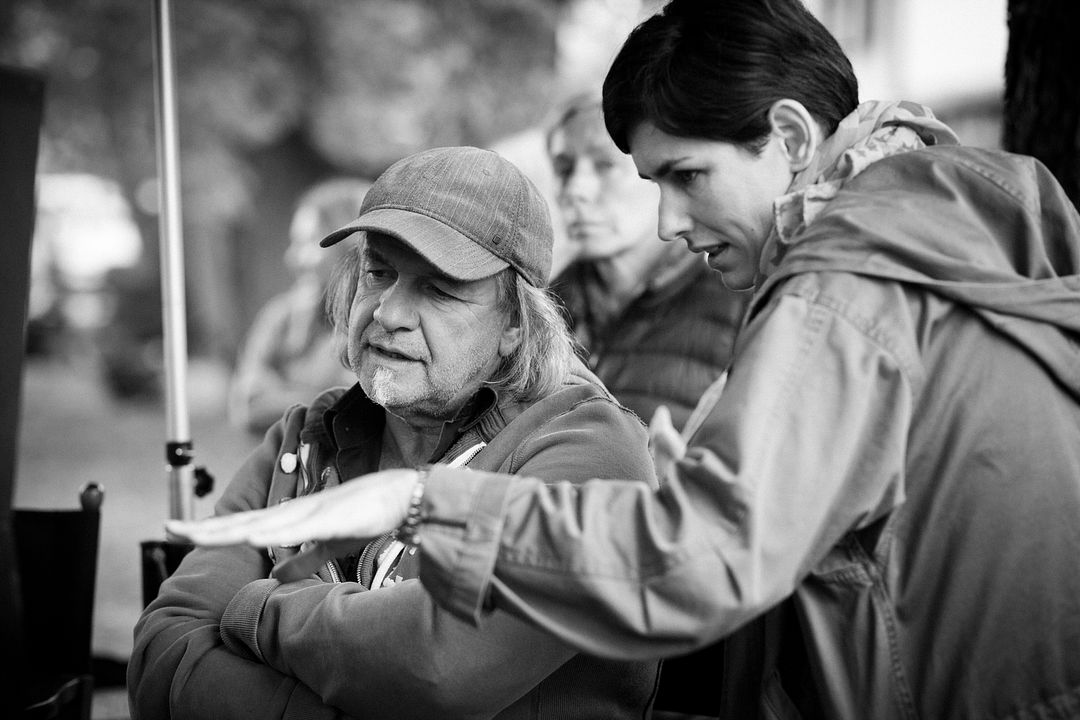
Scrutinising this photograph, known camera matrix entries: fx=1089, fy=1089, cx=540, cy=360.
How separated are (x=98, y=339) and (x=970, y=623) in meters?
11.8

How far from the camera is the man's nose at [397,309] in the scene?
2092 millimetres

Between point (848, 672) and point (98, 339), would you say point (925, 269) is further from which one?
point (98, 339)

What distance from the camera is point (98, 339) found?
11.9 m

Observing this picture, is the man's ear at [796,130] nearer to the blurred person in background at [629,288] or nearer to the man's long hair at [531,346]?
the man's long hair at [531,346]

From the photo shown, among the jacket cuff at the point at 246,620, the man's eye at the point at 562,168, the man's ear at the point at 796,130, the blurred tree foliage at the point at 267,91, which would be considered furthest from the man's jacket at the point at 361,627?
the blurred tree foliage at the point at 267,91

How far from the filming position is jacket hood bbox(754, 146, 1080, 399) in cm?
137

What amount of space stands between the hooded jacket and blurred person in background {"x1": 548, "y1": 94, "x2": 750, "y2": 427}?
5.91 ft

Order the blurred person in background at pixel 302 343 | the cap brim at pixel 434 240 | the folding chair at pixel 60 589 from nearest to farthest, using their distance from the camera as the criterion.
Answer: the cap brim at pixel 434 240 → the folding chair at pixel 60 589 → the blurred person in background at pixel 302 343

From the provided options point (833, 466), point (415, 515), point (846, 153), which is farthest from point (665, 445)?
point (846, 153)

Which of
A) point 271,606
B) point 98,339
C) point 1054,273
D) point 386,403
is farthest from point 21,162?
point 98,339

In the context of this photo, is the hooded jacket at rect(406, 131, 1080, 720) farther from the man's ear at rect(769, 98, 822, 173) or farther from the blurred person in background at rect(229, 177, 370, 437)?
the blurred person in background at rect(229, 177, 370, 437)

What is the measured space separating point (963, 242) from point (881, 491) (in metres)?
0.34

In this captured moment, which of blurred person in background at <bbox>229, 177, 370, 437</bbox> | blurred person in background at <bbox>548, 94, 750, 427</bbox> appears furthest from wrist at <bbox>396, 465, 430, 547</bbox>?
blurred person in background at <bbox>229, 177, 370, 437</bbox>

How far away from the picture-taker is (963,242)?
1.40m
